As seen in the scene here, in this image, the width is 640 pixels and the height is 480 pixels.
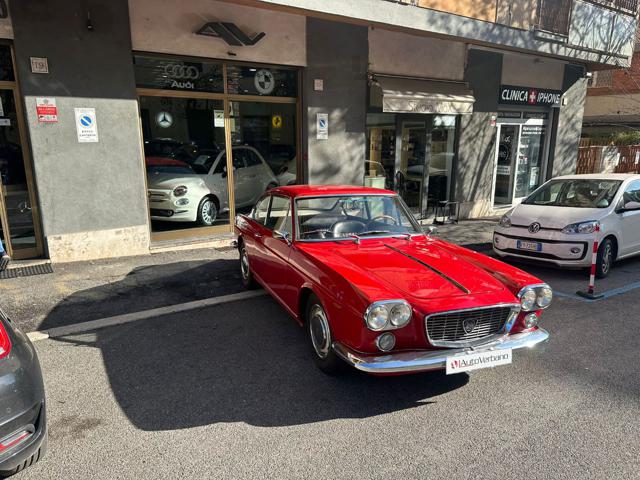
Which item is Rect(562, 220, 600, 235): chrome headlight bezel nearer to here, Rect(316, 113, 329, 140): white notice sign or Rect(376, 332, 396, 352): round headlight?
Rect(376, 332, 396, 352): round headlight

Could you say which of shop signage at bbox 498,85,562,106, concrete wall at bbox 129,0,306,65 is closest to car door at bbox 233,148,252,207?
concrete wall at bbox 129,0,306,65

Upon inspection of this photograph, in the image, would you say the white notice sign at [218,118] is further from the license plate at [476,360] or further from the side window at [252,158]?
the license plate at [476,360]

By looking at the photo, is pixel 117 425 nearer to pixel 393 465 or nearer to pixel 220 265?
pixel 393 465

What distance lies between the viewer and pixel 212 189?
8789mm

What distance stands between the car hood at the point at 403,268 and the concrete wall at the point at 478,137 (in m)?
7.78

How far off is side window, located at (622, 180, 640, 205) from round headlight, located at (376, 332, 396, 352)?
5.90 meters

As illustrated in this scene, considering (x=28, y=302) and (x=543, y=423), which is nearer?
(x=543, y=423)

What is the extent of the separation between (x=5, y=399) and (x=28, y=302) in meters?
3.79

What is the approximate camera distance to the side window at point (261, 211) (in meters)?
5.59

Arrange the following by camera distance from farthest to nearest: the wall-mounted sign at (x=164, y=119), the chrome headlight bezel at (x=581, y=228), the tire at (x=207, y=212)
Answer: the tire at (x=207, y=212)
the wall-mounted sign at (x=164, y=119)
the chrome headlight bezel at (x=581, y=228)

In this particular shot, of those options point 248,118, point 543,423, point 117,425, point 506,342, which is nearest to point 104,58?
point 248,118

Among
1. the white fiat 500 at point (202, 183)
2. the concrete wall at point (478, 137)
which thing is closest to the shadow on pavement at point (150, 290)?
the white fiat 500 at point (202, 183)

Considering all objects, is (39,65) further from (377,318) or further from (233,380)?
(377,318)

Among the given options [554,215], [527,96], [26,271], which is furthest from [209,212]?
[527,96]
